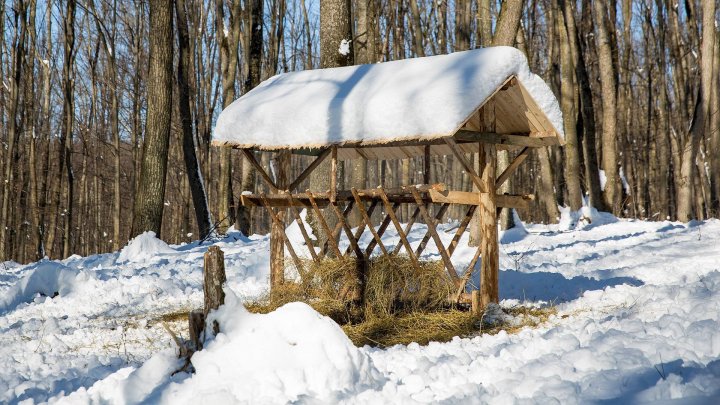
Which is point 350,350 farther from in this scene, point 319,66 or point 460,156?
point 319,66

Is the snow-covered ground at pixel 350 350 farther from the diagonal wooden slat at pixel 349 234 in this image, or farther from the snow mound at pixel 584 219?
the snow mound at pixel 584 219

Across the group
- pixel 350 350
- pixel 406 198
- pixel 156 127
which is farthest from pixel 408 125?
pixel 156 127

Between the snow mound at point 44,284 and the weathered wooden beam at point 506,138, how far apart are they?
18.3ft

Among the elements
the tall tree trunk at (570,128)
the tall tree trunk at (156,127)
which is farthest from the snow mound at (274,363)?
the tall tree trunk at (570,128)

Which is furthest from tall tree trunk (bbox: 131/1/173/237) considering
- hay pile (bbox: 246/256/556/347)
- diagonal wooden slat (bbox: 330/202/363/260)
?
diagonal wooden slat (bbox: 330/202/363/260)

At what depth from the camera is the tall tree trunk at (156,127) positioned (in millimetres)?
12234

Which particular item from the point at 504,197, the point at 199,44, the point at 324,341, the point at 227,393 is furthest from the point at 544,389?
the point at 199,44

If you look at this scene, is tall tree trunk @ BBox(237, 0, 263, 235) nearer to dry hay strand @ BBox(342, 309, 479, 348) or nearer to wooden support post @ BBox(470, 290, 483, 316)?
dry hay strand @ BBox(342, 309, 479, 348)

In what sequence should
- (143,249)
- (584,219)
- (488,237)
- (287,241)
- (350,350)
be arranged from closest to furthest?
(350,350) < (488,237) < (287,241) < (143,249) < (584,219)

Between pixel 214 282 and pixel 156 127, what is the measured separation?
28.2 ft

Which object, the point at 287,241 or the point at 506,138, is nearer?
the point at 506,138

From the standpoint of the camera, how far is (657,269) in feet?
29.8

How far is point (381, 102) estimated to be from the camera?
6.98 m

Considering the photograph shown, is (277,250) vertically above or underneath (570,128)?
underneath
